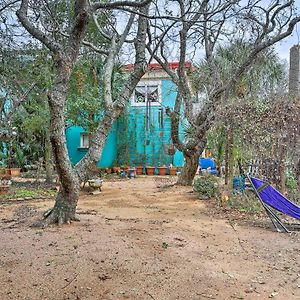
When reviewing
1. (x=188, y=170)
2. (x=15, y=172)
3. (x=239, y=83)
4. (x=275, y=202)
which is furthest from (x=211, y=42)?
(x=15, y=172)

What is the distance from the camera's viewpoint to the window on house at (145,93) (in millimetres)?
16109

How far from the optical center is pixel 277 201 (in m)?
5.84

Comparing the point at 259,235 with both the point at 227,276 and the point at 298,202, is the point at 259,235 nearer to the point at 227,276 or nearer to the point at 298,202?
the point at 227,276

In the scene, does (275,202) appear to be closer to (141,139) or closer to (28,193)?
(28,193)

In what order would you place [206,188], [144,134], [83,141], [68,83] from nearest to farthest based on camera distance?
[68,83] → [206,188] → [144,134] → [83,141]

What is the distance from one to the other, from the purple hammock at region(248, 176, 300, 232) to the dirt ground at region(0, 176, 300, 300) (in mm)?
220

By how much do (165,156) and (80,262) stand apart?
39.8 ft

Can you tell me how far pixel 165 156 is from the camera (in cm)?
1599

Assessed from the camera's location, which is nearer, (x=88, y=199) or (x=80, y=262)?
(x=80, y=262)

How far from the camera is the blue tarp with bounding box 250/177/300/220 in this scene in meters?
5.77

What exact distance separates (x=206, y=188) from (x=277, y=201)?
290 cm

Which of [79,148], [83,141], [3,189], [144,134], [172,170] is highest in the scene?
[144,134]

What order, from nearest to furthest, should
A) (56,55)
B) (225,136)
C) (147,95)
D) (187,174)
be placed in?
(56,55)
(225,136)
(187,174)
(147,95)

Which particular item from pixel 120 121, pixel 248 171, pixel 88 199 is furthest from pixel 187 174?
pixel 120 121
